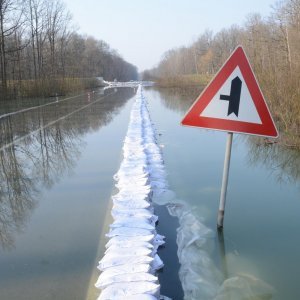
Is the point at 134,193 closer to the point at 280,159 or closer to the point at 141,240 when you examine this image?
the point at 141,240

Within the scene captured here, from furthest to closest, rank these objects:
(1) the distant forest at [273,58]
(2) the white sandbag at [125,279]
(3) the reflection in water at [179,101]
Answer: (3) the reflection in water at [179,101], (1) the distant forest at [273,58], (2) the white sandbag at [125,279]

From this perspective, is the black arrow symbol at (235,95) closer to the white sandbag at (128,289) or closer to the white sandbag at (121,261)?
the white sandbag at (121,261)

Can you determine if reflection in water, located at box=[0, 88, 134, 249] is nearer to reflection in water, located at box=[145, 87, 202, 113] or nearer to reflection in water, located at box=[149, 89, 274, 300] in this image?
reflection in water, located at box=[149, 89, 274, 300]

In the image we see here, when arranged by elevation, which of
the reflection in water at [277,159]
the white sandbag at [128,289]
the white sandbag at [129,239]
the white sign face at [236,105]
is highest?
the white sign face at [236,105]

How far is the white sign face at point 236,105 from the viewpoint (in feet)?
12.9

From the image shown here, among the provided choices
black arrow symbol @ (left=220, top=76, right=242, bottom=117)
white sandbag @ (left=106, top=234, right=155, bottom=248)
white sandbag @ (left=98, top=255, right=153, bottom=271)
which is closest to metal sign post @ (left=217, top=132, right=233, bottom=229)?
black arrow symbol @ (left=220, top=76, right=242, bottom=117)

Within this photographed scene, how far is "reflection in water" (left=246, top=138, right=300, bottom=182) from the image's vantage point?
25.7ft

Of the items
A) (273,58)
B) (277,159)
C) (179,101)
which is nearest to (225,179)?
(277,159)

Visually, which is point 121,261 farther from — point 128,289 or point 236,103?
point 236,103

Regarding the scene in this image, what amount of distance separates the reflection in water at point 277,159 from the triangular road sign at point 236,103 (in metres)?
3.75

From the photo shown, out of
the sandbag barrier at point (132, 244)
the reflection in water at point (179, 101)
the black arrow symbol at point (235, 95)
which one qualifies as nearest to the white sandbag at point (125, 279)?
the sandbag barrier at point (132, 244)

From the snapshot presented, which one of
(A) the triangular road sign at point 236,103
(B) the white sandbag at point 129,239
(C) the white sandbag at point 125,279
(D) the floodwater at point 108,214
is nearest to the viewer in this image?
(C) the white sandbag at point 125,279

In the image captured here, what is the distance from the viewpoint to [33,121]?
56.3 feet

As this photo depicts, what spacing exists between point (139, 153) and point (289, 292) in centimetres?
584
